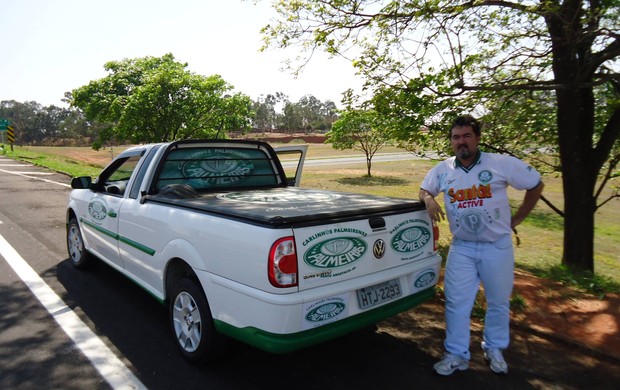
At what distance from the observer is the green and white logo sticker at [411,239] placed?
3.07 meters

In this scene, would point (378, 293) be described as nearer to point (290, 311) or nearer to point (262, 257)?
point (290, 311)

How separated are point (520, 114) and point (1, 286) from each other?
7.13 meters

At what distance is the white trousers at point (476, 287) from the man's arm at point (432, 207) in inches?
9.0

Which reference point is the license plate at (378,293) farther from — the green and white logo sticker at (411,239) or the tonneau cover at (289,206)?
the tonneau cover at (289,206)

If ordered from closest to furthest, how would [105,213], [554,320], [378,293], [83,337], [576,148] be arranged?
[378,293] < [83,337] < [554,320] < [105,213] < [576,148]

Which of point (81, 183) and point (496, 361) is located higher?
point (81, 183)

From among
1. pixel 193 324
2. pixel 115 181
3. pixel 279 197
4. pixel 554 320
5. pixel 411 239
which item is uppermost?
pixel 115 181

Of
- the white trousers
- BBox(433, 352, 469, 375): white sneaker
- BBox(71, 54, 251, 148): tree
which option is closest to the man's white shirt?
the white trousers

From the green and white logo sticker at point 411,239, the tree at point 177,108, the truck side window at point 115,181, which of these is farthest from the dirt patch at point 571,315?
the tree at point 177,108

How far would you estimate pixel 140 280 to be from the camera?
382cm

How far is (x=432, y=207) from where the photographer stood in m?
3.12

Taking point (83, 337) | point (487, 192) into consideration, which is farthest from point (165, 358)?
point (487, 192)

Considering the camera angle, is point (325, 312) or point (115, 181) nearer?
point (325, 312)

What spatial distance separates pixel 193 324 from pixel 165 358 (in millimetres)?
388
